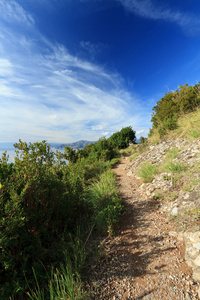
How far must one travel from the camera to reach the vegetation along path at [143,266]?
5.39ft

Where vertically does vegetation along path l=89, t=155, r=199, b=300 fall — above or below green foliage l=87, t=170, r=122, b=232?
below

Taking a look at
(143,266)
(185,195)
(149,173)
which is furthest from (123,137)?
(143,266)

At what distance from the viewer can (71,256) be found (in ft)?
7.26

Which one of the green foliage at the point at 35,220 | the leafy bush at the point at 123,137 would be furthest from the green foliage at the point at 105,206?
the leafy bush at the point at 123,137

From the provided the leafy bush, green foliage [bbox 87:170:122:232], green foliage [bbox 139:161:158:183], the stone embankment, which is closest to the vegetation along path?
the stone embankment

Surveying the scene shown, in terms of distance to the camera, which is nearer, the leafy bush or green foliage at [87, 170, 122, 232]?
green foliage at [87, 170, 122, 232]

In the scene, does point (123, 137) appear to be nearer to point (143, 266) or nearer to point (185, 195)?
point (185, 195)

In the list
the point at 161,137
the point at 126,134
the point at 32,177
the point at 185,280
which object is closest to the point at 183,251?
the point at 185,280

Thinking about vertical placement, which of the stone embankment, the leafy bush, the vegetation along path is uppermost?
the leafy bush

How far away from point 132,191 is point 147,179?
793mm

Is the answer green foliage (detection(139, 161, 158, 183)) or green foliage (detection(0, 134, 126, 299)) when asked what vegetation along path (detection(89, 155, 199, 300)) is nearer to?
green foliage (detection(0, 134, 126, 299))

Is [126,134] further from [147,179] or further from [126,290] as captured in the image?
[126,290]

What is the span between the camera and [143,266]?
2.00 metres

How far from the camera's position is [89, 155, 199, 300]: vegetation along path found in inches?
64.7
